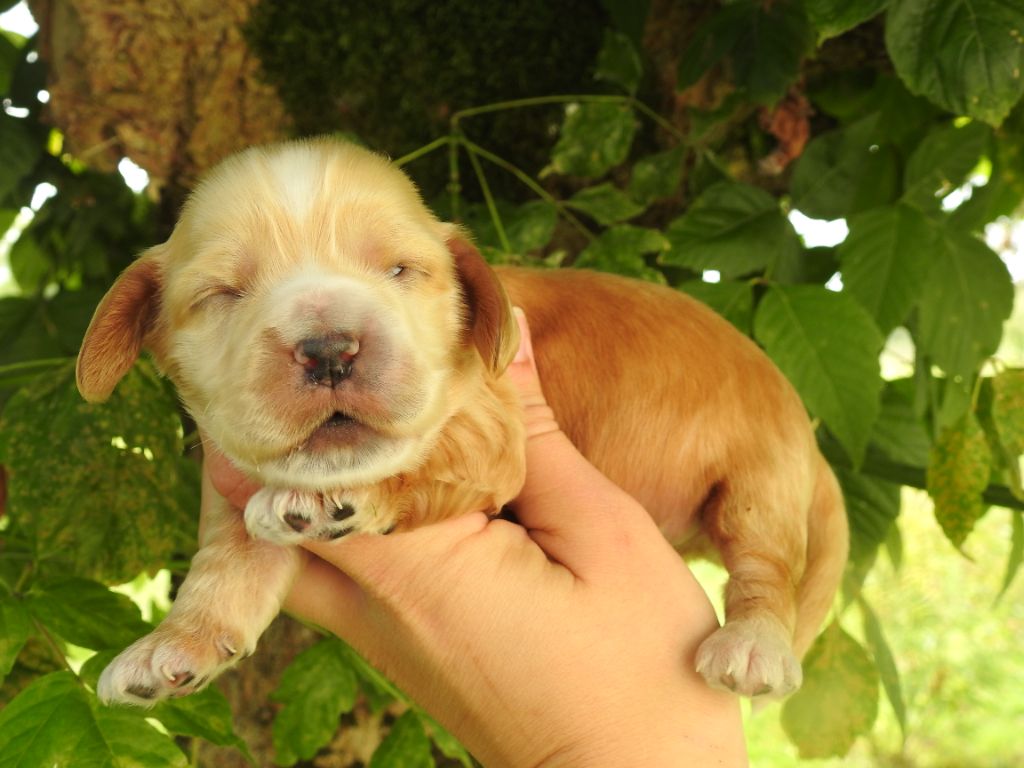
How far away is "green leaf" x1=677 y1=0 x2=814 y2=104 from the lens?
2.20 m

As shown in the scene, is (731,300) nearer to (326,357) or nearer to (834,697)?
(834,697)

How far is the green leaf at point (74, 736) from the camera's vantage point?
1.34 m

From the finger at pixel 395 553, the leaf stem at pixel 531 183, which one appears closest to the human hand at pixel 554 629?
the finger at pixel 395 553

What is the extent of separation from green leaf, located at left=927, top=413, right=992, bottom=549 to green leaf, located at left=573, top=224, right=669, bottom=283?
699 millimetres

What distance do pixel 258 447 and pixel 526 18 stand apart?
5.31 ft

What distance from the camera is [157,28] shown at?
90.9 inches

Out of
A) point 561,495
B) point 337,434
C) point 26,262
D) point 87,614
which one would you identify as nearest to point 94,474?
point 87,614

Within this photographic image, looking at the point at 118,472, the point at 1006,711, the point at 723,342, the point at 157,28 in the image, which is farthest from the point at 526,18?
the point at 1006,711

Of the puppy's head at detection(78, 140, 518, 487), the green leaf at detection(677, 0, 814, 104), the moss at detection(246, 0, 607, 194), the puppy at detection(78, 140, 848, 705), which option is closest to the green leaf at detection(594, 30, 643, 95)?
the green leaf at detection(677, 0, 814, 104)

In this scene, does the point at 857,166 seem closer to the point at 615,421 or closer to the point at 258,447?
the point at 615,421

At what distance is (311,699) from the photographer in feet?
6.49

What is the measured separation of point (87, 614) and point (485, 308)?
0.81m

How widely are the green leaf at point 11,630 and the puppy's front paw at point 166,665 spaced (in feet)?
0.46

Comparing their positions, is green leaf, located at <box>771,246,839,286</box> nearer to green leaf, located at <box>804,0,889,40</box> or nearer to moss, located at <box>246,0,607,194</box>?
green leaf, located at <box>804,0,889,40</box>
